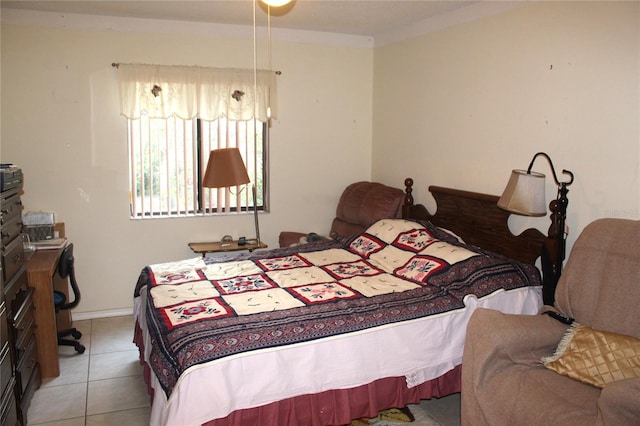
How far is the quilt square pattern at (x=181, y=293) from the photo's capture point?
2.89 m

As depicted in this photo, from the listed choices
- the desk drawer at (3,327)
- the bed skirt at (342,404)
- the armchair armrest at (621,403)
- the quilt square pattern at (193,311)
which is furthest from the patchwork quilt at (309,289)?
the armchair armrest at (621,403)

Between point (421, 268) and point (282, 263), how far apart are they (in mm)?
962

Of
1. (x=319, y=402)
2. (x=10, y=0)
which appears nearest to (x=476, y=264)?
(x=319, y=402)

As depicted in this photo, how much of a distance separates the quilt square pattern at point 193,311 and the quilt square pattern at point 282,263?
72 cm

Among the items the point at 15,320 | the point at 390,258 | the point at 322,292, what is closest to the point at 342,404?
the point at 322,292

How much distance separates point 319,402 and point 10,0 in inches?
137

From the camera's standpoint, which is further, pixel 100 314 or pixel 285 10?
pixel 100 314

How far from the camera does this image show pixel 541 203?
294cm

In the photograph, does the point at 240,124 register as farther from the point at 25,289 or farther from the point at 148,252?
the point at 25,289

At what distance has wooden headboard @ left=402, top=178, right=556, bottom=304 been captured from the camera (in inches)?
122

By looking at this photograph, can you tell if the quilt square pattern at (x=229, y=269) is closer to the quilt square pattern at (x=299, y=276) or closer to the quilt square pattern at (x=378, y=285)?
the quilt square pattern at (x=299, y=276)

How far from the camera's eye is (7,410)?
8.23ft

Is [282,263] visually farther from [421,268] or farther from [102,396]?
[102,396]

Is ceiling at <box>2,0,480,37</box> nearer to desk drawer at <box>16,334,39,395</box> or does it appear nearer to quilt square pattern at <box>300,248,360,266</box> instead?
quilt square pattern at <box>300,248,360,266</box>
